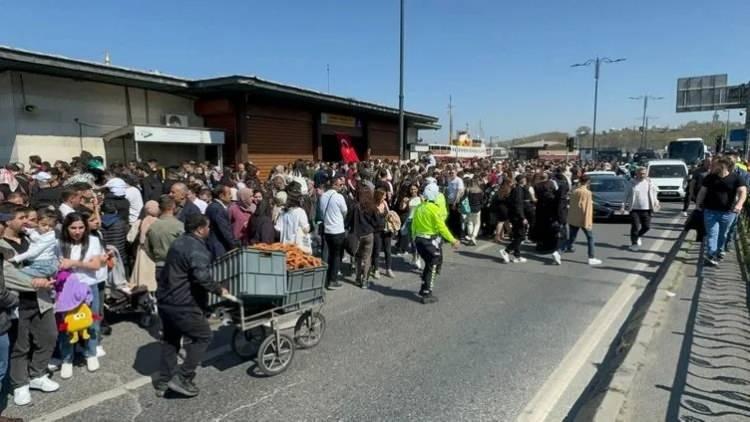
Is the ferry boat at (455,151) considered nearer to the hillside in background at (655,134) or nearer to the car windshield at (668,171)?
the car windshield at (668,171)

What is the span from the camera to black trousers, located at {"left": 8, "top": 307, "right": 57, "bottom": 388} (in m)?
4.01

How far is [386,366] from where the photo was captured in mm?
4660

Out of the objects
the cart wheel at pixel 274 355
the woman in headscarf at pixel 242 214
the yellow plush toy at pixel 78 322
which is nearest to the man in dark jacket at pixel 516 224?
the woman in headscarf at pixel 242 214

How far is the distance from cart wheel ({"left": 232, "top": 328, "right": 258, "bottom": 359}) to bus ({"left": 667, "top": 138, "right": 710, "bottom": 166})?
1411 inches

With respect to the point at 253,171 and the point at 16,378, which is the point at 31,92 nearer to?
the point at 253,171

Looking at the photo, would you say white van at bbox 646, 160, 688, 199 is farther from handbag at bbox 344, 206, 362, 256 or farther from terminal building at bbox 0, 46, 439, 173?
handbag at bbox 344, 206, 362, 256

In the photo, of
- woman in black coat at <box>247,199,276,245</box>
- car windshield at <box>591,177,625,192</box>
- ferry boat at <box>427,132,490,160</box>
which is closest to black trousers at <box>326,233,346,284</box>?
woman in black coat at <box>247,199,276,245</box>

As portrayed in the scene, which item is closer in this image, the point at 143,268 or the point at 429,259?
the point at 143,268

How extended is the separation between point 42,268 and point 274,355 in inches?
85.6

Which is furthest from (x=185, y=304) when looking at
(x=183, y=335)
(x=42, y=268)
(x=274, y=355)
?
(x=42, y=268)

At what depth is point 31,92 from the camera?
13.8m

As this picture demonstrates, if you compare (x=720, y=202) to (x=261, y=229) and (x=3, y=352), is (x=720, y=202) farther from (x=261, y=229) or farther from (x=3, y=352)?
(x=3, y=352)

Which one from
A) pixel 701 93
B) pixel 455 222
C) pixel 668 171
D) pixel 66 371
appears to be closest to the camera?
pixel 66 371

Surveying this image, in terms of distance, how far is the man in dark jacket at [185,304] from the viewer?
4.02 m
